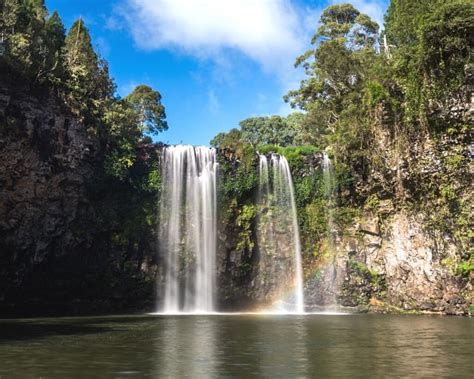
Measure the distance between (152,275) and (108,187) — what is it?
5.75m

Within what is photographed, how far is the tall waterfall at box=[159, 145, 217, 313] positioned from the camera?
28000 millimetres

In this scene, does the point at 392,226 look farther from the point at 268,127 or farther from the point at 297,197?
the point at 268,127

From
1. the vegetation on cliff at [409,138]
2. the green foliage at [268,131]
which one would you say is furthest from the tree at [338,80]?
the green foliage at [268,131]

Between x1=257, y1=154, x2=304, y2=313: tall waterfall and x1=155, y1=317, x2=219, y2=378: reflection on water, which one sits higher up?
x1=257, y1=154, x2=304, y2=313: tall waterfall

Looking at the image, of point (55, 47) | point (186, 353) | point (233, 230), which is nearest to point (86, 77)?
point (55, 47)

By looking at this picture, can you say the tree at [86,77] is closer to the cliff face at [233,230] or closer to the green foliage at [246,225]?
the cliff face at [233,230]

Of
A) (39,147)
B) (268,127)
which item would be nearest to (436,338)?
(39,147)

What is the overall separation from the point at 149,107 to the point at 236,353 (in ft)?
160

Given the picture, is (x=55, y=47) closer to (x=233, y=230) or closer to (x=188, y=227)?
(x=188, y=227)

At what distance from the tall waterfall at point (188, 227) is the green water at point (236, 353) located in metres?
12.8

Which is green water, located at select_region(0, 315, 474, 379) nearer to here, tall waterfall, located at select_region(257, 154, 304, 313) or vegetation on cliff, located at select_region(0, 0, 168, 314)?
vegetation on cliff, located at select_region(0, 0, 168, 314)

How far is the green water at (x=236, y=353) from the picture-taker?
26.1ft

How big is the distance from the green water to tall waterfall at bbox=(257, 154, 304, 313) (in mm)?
13852

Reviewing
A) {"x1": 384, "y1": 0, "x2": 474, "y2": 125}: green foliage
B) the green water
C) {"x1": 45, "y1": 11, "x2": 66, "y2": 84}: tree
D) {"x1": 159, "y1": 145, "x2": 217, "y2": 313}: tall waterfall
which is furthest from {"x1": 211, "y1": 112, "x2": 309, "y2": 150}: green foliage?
the green water
